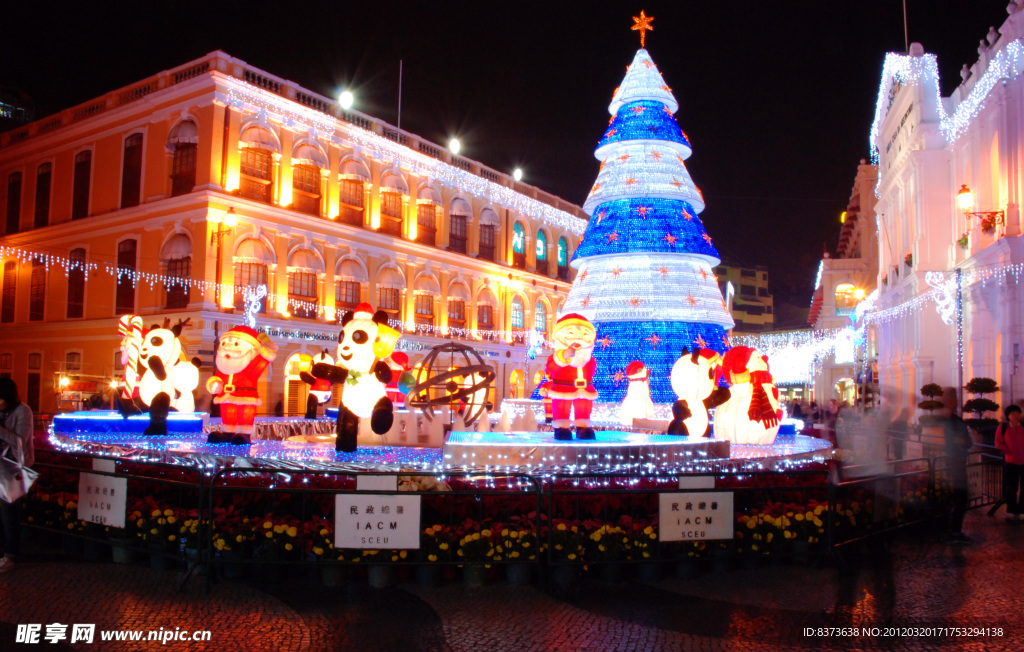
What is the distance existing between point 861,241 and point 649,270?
40.0 meters

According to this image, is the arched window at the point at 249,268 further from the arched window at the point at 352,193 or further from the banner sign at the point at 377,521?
the banner sign at the point at 377,521

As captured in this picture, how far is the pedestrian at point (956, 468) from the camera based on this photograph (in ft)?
33.6

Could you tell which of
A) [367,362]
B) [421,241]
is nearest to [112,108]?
[421,241]

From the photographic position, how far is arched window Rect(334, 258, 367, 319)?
36.3m

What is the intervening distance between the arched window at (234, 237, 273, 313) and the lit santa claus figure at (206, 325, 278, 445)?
20.2 meters

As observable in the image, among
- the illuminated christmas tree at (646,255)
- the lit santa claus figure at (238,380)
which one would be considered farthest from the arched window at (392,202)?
the lit santa claus figure at (238,380)

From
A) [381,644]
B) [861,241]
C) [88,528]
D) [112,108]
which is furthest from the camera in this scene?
[861,241]

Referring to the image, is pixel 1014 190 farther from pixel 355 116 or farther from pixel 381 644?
pixel 355 116

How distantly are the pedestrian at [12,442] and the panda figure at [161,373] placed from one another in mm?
4740

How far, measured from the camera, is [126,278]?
32750 millimetres

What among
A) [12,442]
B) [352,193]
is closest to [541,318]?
[352,193]

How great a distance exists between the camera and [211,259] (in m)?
30.5

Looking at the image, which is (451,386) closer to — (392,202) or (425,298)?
(392,202)

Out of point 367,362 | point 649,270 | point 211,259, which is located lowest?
point 367,362
